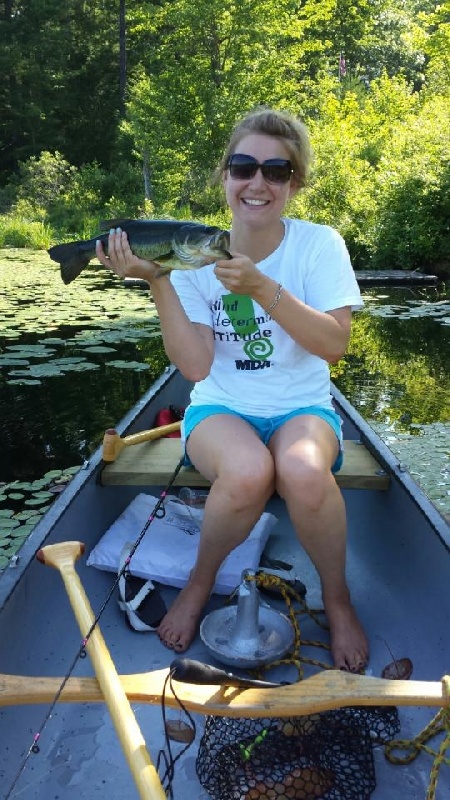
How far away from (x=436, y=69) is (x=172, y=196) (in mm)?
9641

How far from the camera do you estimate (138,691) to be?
1401mm

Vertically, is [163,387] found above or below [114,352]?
above

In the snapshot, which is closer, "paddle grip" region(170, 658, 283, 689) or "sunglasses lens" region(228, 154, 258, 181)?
"paddle grip" region(170, 658, 283, 689)

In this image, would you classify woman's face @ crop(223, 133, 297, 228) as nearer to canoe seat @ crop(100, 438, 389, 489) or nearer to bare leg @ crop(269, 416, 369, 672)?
bare leg @ crop(269, 416, 369, 672)

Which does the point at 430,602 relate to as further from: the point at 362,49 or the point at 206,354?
the point at 362,49

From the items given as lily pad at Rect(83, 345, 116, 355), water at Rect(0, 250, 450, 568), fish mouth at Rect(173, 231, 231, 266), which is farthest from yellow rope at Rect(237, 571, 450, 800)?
lily pad at Rect(83, 345, 116, 355)

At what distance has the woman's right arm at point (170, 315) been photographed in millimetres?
1824

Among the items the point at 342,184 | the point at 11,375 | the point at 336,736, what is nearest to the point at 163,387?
the point at 336,736

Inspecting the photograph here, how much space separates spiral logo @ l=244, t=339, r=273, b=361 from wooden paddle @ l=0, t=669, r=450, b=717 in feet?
3.28

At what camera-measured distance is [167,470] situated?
2.40 m

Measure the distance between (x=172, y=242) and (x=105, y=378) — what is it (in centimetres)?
465

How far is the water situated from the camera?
4.15 metres

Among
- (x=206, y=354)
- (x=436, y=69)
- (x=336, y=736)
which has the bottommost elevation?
(x=336, y=736)

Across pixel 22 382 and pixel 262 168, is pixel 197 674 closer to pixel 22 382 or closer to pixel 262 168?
pixel 262 168
